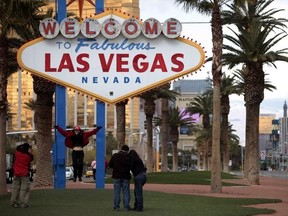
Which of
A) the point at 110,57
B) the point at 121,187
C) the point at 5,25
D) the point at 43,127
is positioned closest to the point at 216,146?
the point at 110,57

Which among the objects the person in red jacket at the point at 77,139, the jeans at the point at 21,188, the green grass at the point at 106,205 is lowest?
the green grass at the point at 106,205

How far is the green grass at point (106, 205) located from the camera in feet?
51.2

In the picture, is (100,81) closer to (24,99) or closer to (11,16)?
(11,16)

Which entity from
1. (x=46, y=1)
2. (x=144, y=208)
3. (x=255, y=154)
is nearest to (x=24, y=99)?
(x=255, y=154)

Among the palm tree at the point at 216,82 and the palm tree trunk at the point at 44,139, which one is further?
the palm tree trunk at the point at 44,139

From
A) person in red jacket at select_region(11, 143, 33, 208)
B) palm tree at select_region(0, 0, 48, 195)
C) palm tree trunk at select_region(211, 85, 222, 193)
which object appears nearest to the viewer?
person in red jacket at select_region(11, 143, 33, 208)

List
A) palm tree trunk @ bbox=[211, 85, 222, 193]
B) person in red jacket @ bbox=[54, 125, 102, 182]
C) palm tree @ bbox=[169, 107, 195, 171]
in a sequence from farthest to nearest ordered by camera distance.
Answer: palm tree @ bbox=[169, 107, 195, 171]
palm tree trunk @ bbox=[211, 85, 222, 193]
person in red jacket @ bbox=[54, 125, 102, 182]

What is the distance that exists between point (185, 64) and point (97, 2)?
12.6 ft

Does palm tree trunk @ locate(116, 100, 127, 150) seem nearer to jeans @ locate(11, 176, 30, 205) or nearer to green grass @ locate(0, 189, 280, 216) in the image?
green grass @ locate(0, 189, 280, 216)

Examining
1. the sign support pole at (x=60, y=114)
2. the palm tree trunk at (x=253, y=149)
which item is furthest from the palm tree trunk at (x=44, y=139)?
the palm tree trunk at (x=253, y=149)

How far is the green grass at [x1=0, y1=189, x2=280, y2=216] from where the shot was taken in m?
15.6

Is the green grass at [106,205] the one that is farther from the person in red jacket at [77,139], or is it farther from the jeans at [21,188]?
the person in red jacket at [77,139]

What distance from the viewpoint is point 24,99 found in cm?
12069

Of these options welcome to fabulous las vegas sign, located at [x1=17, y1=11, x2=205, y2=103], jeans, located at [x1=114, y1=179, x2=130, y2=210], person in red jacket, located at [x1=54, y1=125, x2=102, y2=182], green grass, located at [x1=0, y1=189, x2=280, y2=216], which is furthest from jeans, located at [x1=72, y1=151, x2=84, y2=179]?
jeans, located at [x1=114, y1=179, x2=130, y2=210]
